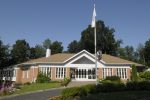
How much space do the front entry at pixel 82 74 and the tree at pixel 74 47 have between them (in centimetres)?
3775

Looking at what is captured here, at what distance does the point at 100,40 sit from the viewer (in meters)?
80.4

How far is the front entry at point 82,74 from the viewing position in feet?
154

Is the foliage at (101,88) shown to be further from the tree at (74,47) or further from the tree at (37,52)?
Result: the tree at (37,52)

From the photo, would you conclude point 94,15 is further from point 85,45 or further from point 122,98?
point 85,45

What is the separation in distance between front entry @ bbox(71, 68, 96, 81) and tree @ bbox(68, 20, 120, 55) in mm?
31356

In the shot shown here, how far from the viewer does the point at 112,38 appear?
270 feet

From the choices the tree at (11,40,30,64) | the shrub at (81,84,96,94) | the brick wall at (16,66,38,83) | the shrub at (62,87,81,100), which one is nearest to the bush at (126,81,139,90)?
the shrub at (81,84,96,94)

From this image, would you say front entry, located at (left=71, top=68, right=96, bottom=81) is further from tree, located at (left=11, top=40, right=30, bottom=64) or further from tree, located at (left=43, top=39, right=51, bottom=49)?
tree, located at (left=43, top=39, right=51, bottom=49)

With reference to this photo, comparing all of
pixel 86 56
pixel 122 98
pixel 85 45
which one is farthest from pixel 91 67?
pixel 85 45

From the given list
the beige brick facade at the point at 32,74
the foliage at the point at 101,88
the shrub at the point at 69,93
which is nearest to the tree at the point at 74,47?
the beige brick facade at the point at 32,74

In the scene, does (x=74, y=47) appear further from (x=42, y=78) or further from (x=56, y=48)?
(x=42, y=78)

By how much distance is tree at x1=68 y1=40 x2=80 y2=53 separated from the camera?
85.7 metres

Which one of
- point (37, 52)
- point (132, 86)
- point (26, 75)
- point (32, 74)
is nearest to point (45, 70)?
point (32, 74)

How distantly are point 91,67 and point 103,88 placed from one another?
76.3 feet
